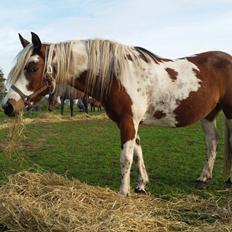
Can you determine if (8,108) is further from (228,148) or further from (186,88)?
(228,148)

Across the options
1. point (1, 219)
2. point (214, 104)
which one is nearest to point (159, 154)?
point (214, 104)

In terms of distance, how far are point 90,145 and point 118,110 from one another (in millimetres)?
6251

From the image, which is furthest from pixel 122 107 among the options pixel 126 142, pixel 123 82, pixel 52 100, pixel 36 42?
pixel 36 42

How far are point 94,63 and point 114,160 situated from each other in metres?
3.88

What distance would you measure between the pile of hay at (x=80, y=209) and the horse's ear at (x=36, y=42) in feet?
5.54

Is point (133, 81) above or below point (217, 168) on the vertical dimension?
above

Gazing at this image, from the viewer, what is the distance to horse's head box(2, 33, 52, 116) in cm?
491

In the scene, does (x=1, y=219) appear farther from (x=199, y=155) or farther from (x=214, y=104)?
(x=199, y=155)

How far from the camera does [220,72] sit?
6.36m

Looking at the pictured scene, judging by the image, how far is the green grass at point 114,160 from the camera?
6.58 m

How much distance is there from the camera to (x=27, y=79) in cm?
502

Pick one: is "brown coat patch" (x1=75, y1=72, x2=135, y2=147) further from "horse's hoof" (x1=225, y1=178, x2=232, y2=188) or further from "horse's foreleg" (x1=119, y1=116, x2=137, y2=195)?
"horse's hoof" (x1=225, y1=178, x2=232, y2=188)

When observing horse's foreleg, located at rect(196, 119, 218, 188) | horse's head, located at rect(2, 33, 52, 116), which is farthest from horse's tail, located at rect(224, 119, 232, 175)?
horse's head, located at rect(2, 33, 52, 116)

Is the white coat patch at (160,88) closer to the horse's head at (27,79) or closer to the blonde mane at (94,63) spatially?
the blonde mane at (94,63)
